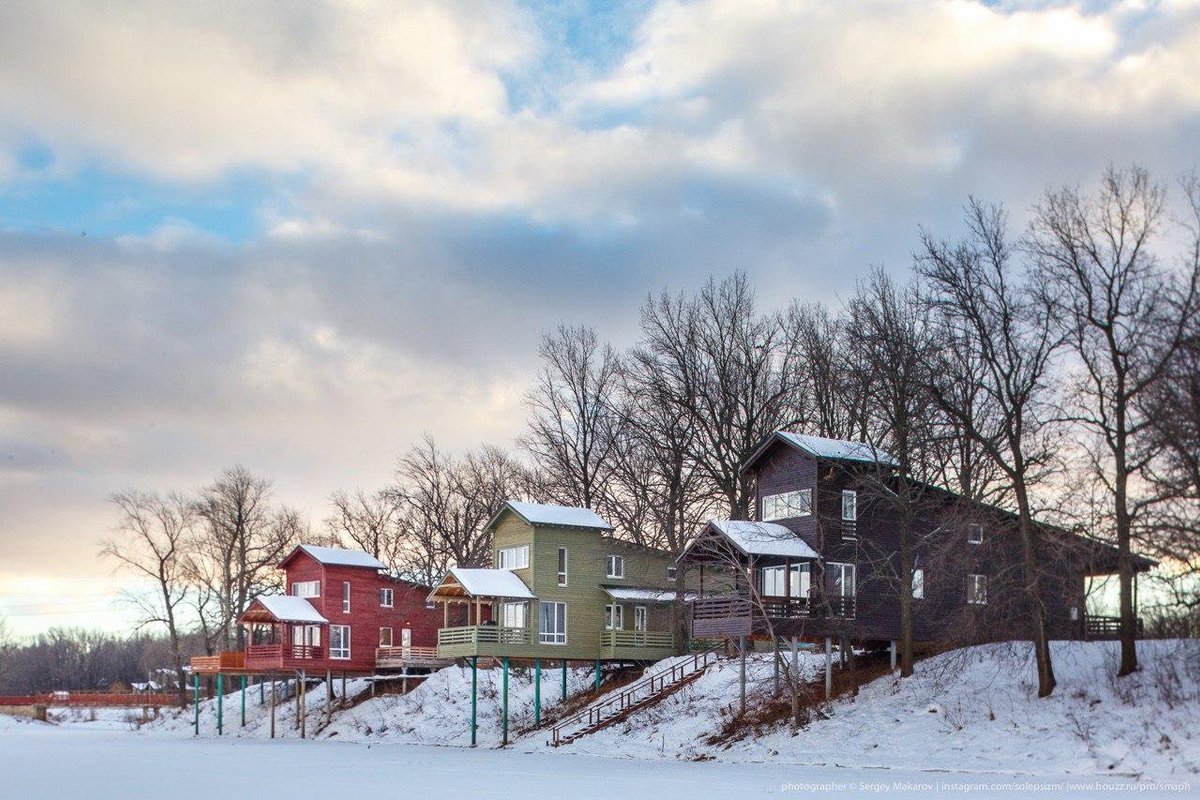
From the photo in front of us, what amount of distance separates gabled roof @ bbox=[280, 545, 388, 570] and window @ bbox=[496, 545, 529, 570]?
10900 mm

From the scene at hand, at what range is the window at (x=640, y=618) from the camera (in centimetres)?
6209

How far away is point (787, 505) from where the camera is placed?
164 feet

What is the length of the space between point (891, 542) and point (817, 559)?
12.7 feet

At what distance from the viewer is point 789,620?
46.2m

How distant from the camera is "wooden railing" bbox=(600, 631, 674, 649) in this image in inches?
2341

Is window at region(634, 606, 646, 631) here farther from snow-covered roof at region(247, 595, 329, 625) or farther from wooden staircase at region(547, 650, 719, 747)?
snow-covered roof at region(247, 595, 329, 625)

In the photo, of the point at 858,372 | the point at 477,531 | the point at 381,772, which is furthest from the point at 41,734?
the point at 858,372

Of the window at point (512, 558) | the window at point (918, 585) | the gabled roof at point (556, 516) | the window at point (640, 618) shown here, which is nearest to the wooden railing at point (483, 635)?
the window at point (512, 558)

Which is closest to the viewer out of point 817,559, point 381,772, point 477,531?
point 381,772

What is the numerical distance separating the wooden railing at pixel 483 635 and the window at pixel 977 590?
19.2 meters

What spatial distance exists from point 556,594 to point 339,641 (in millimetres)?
14706

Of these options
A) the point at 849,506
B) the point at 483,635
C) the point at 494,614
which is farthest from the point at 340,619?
the point at 849,506

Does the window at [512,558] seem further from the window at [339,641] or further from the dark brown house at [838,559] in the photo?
the window at [339,641]

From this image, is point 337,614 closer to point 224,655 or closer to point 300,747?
point 224,655
